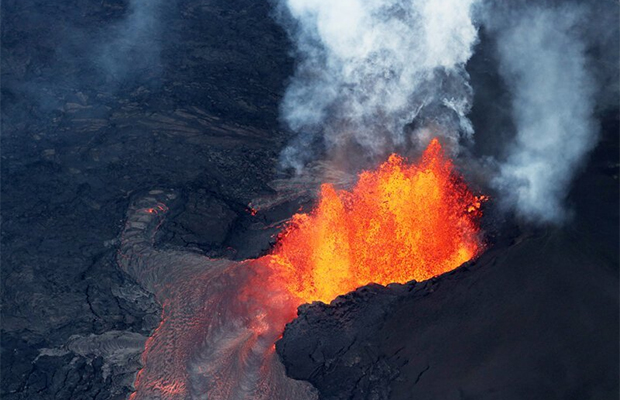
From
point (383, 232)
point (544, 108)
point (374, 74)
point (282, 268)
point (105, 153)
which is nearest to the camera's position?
point (544, 108)

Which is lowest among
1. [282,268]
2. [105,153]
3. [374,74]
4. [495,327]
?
[495,327]

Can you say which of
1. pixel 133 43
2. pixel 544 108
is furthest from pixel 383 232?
pixel 133 43

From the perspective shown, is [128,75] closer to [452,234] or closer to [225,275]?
[225,275]

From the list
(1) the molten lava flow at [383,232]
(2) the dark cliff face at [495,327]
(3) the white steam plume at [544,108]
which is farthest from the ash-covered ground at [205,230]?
(1) the molten lava flow at [383,232]

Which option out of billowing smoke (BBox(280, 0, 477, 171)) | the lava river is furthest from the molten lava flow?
billowing smoke (BBox(280, 0, 477, 171))

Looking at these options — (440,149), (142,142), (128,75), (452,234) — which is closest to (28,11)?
(128,75)

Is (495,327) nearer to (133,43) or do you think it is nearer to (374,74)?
(374,74)
